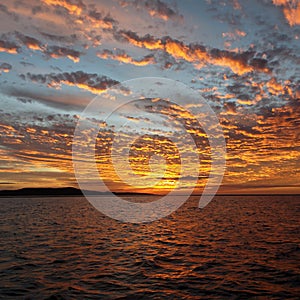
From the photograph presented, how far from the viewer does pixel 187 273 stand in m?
19.8

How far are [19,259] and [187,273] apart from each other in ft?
44.4

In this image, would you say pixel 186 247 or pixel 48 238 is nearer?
pixel 186 247

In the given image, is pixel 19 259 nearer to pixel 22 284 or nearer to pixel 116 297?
pixel 22 284

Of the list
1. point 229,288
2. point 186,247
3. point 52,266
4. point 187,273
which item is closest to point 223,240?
point 186,247

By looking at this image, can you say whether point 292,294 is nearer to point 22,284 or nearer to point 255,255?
point 255,255

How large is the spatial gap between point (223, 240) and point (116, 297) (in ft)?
A: 65.9

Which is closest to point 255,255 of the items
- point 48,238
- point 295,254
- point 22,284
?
point 295,254

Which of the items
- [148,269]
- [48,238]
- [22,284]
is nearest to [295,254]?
[148,269]

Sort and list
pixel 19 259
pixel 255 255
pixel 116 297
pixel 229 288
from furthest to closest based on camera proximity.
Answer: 1. pixel 255 255
2. pixel 19 259
3. pixel 229 288
4. pixel 116 297

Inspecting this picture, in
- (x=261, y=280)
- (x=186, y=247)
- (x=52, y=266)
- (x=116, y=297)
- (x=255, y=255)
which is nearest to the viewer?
(x=116, y=297)

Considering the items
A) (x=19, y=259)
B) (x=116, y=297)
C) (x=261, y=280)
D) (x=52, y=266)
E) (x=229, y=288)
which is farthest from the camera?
(x=19, y=259)

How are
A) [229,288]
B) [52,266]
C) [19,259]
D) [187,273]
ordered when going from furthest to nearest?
1. [19,259]
2. [52,266]
3. [187,273]
4. [229,288]

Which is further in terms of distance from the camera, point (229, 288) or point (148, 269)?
point (148, 269)

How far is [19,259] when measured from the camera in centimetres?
2325
